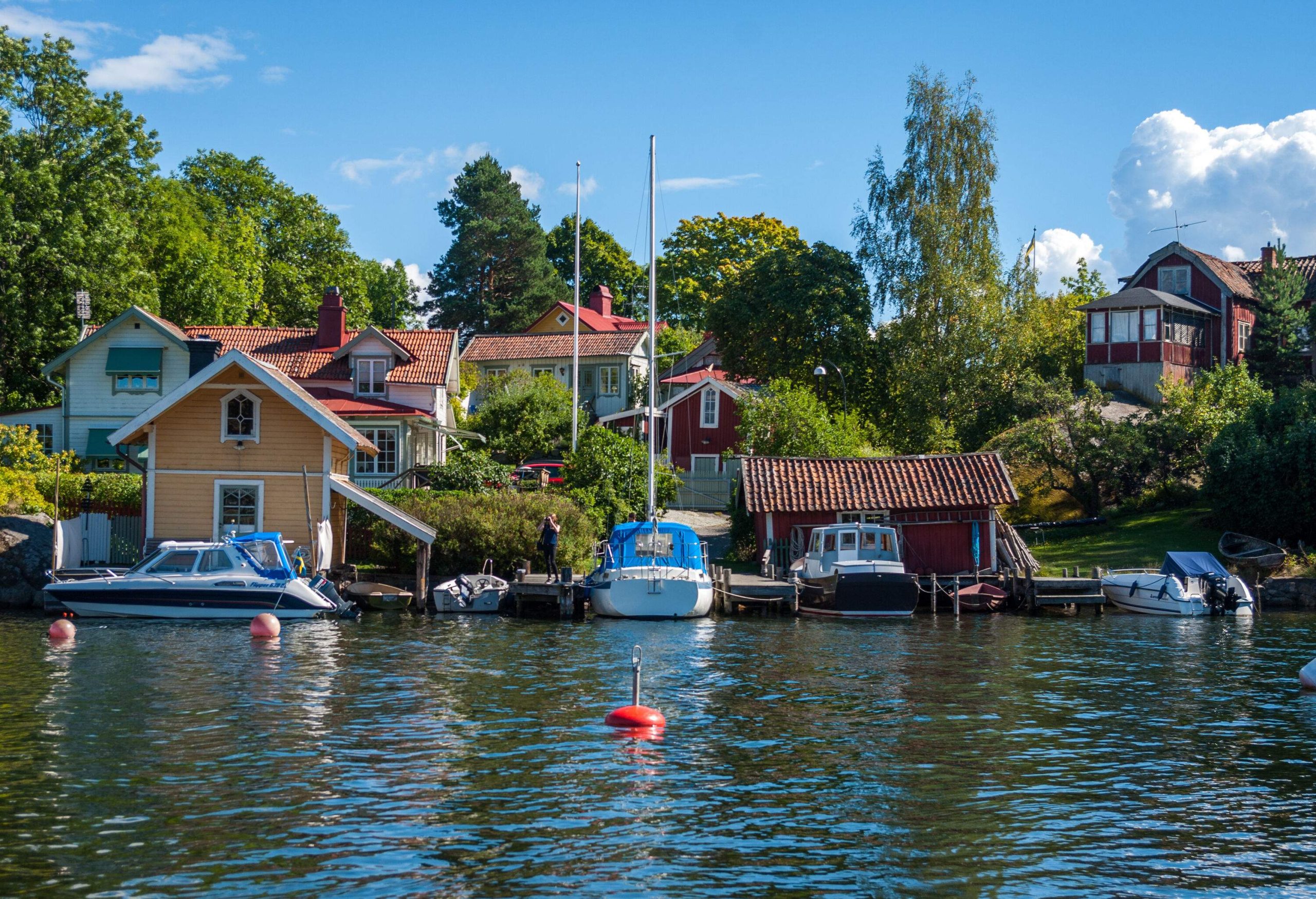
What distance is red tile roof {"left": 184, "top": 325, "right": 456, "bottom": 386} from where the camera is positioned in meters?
53.9

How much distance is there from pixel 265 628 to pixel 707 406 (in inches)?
1402

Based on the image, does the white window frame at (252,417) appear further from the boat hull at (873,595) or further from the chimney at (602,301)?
the chimney at (602,301)

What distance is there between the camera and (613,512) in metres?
43.5

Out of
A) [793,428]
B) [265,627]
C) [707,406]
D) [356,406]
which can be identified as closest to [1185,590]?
[793,428]

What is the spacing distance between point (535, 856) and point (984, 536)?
30.2 metres

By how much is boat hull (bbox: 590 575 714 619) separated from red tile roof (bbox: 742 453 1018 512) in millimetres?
7367

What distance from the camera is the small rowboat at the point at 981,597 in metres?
37.6

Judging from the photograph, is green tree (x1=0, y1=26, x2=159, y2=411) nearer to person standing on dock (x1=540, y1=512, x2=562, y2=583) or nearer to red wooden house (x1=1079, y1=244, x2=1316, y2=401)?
person standing on dock (x1=540, y1=512, x2=562, y2=583)

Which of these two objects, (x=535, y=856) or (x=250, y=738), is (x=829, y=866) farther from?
(x=250, y=738)

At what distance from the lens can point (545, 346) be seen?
73375 millimetres

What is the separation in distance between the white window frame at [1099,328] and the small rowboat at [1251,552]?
22.8 metres

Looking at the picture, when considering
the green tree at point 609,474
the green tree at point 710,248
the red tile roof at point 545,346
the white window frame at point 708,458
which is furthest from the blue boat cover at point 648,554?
the green tree at point 710,248

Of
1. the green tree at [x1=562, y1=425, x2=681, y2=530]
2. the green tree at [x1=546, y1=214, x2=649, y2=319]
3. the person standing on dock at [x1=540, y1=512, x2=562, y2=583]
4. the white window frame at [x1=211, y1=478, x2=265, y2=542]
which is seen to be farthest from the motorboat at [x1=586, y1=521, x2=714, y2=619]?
the green tree at [x1=546, y1=214, x2=649, y2=319]

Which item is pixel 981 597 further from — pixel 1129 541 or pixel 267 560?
pixel 267 560
